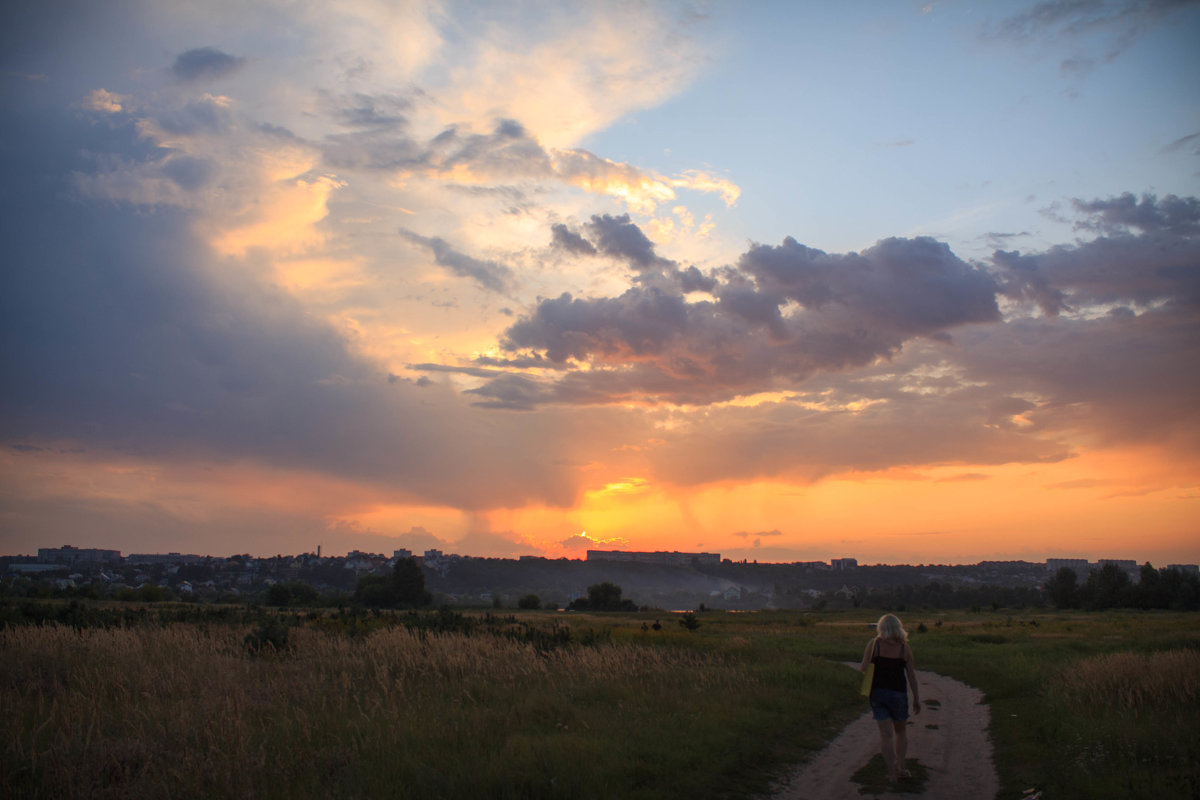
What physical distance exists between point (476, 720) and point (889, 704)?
617 cm

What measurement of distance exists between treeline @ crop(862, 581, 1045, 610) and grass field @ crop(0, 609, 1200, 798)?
130159 millimetres

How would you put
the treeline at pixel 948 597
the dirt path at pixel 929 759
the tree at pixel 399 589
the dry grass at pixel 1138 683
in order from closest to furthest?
1. the dirt path at pixel 929 759
2. the dry grass at pixel 1138 683
3. the tree at pixel 399 589
4. the treeline at pixel 948 597

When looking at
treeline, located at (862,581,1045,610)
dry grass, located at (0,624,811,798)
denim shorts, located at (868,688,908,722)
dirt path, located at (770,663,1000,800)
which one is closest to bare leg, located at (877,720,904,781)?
denim shorts, located at (868,688,908,722)

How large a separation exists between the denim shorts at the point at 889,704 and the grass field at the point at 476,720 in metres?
1.67

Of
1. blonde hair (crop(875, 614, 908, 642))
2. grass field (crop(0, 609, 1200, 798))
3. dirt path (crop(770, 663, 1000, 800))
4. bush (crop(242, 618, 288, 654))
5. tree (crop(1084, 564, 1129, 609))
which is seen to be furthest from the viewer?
tree (crop(1084, 564, 1129, 609))

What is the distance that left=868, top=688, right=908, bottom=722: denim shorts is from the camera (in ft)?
33.2

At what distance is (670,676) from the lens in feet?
54.0

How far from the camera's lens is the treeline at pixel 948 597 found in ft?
456

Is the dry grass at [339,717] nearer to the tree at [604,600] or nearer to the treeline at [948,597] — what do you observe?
the tree at [604,600]

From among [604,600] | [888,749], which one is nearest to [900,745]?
[888,749]

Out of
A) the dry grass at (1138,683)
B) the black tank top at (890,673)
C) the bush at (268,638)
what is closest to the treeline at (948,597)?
the dry grass at (1138,683)

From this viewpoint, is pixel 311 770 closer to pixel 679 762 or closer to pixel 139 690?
pixel 679 762

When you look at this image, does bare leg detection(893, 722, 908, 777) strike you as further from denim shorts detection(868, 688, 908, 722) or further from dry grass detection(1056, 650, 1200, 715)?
dry grass detection(1056, 650, 1200, 715)

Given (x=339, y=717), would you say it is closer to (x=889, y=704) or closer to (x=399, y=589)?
(x=889, y=704)
